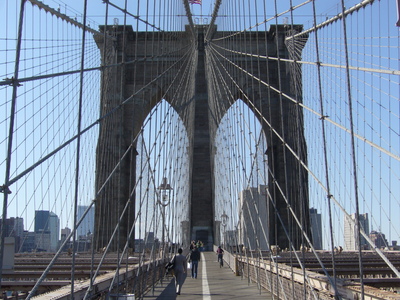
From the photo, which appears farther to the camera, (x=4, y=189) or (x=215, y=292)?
(x=215, y=292)

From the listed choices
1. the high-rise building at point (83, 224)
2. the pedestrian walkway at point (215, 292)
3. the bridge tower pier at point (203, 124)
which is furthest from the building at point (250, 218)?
the bridge tower pier at point (203, 124)

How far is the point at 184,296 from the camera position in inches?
303

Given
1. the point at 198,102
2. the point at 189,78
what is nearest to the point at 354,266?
the point at 189,78

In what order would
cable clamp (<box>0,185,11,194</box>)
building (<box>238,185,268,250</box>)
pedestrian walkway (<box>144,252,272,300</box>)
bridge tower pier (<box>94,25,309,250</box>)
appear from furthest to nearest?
bridge tower pier (<box>94,25,309,250</box>), building (<box>238,185,268,250</box>), pedestrian walkway (<box>144,252,272,300</box>), cable clamp (<box>0,185,11,194</box>)

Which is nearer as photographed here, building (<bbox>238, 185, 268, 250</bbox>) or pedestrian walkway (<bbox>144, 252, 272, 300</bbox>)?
pedestrian walkway (<bbox>144, 252, 272, 300</bbox>)

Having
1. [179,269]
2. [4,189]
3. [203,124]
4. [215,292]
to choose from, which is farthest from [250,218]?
[203,124]

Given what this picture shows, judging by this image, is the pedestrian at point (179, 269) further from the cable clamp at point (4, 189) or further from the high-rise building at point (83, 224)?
the cable clamp at point (4, 189)

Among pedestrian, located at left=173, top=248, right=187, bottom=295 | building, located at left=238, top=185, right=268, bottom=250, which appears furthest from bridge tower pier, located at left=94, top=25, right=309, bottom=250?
pedestrian, located at left=173, top=248, right=187, bottom=295

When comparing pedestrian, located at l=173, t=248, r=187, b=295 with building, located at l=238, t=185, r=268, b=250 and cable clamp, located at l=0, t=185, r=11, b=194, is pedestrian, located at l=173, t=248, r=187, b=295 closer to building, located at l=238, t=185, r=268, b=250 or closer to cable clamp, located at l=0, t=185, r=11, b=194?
building, located at l=238, t=185, r=268, b=250

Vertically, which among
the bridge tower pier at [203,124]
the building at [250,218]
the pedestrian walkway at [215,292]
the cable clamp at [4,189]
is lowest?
the pedestrian walkway at [215,292]

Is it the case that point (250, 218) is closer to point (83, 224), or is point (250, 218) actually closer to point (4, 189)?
point (4, 189)

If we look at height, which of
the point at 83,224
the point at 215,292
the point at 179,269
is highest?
the point at 83,224

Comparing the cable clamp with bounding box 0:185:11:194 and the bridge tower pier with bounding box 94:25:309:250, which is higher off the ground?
the bridge tower pier with bounding box 94:25:309:250

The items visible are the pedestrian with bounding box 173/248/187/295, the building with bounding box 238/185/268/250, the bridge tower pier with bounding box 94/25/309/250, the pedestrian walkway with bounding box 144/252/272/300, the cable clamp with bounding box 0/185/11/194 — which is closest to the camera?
the cable clamp with bounding box 0/185/11/194
